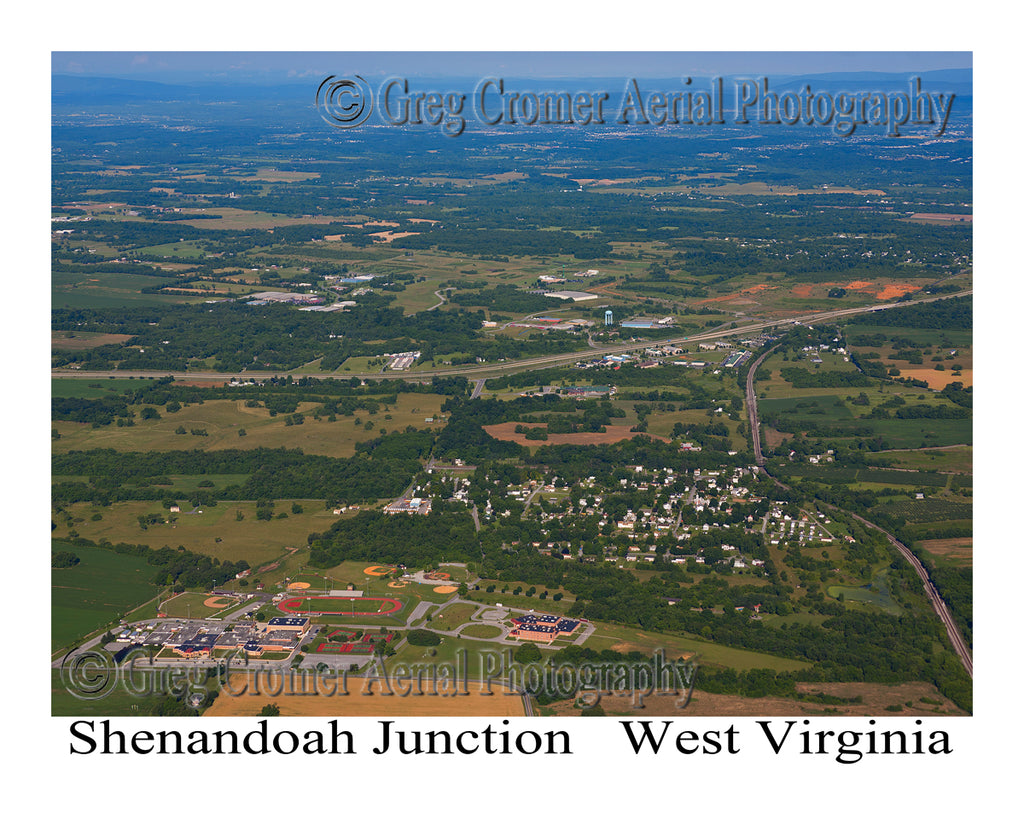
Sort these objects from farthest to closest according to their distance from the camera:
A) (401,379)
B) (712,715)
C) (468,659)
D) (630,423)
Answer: (401,379)
(630,423)
(468,659)
(712,715)

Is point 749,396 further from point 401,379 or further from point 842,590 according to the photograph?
point 842,590

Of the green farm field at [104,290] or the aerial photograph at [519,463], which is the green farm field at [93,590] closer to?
the aerial photograph at [519,463]

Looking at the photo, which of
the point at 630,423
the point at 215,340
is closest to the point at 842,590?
the point at 630,423

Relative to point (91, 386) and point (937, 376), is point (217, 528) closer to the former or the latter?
point (91, 386)

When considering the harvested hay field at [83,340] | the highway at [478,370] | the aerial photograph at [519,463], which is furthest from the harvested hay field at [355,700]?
the harvested hay field at [83,340]

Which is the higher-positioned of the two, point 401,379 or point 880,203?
point 880,203

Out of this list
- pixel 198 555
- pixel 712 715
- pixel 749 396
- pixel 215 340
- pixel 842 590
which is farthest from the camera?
pixel 215 340

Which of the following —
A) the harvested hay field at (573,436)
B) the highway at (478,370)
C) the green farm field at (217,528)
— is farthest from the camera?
the highway at (478,370)

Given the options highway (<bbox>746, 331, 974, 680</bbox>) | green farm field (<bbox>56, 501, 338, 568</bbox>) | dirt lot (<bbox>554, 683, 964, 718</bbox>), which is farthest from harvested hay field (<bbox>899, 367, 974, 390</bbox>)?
green farm field (<bbox>56, 501, 338, 568</bbox>)
